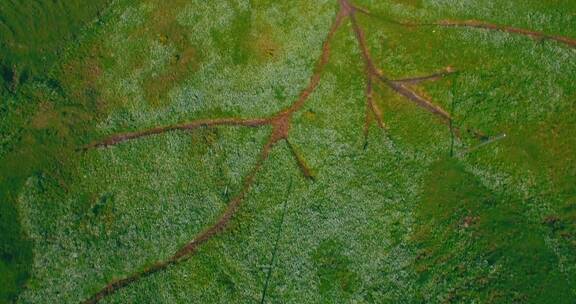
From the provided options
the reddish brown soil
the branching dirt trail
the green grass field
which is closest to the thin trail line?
the green grass field

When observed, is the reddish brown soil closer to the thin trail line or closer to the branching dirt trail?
the branching dirt trail

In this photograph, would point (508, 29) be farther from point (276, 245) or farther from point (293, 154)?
point (276, 245)

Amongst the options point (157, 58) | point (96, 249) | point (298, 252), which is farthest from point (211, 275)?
point (157, 58)

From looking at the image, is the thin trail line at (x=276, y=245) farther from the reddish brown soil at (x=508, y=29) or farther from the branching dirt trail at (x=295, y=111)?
the reddish brown soil at (x=508, y=29)

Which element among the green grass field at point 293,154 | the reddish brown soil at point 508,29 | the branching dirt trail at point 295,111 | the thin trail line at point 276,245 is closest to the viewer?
the green grass field at point 293,154

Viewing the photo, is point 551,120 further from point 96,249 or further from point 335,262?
point 96,249

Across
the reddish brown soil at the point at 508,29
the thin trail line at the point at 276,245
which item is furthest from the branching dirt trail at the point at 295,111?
the thin trail line at the point at 276,245
